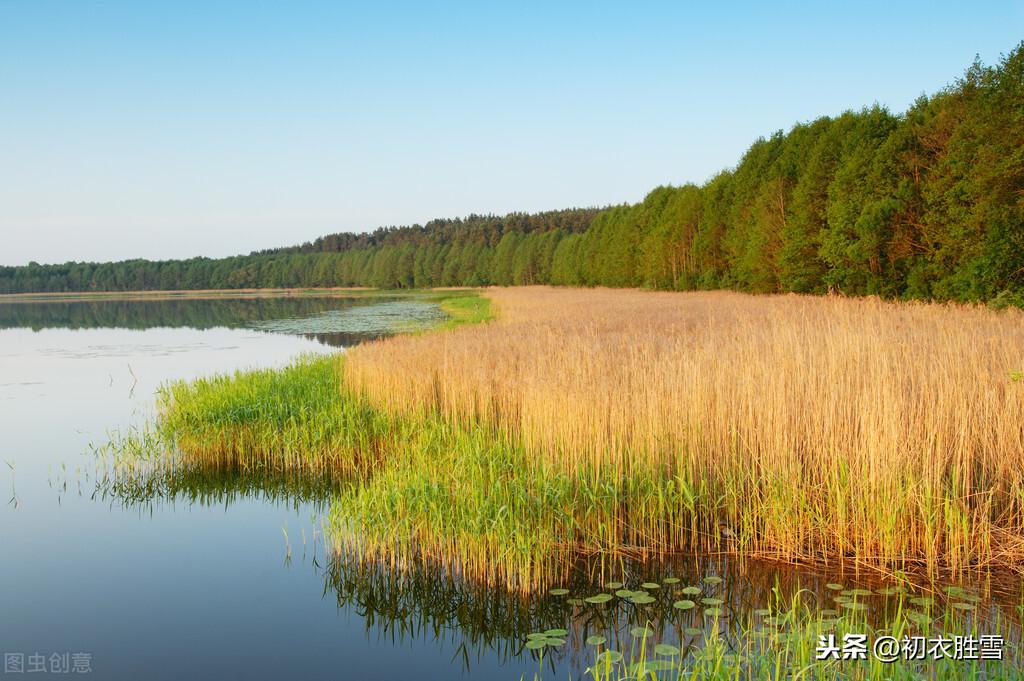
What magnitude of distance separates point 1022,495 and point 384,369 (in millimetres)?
8933

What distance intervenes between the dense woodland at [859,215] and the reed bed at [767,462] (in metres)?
13.1

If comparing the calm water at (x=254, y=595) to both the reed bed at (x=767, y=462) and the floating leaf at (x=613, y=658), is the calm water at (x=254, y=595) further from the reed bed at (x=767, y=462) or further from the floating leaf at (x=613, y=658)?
the reed bed at (x=767, y=462)

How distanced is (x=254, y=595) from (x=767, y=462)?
15.2 ft

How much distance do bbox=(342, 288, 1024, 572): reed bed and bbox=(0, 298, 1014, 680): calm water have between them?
1.47 feet

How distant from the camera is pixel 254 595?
600cm

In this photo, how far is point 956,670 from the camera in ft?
11.4

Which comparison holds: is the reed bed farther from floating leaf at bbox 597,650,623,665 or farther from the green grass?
floating leaf at bbox 597,650,623,665

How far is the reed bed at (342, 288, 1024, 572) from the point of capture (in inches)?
210

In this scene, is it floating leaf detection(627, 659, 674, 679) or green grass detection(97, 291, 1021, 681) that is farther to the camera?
green grass detection(97, 291, 1021, 681)

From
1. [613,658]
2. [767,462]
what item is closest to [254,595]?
[613,658]

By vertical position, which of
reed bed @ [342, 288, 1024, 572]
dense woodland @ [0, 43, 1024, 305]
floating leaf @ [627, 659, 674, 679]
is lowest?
floating leaf @ [627, 659, 674, 679]

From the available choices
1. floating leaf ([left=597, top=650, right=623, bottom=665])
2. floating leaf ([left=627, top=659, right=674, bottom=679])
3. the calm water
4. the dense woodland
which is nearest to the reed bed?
the calm water

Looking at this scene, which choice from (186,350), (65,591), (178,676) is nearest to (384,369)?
(65,591)

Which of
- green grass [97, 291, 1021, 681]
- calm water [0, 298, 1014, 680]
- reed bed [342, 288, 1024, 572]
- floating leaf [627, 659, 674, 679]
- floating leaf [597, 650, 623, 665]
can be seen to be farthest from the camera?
reed bed [342, 288, 1024, 572]
